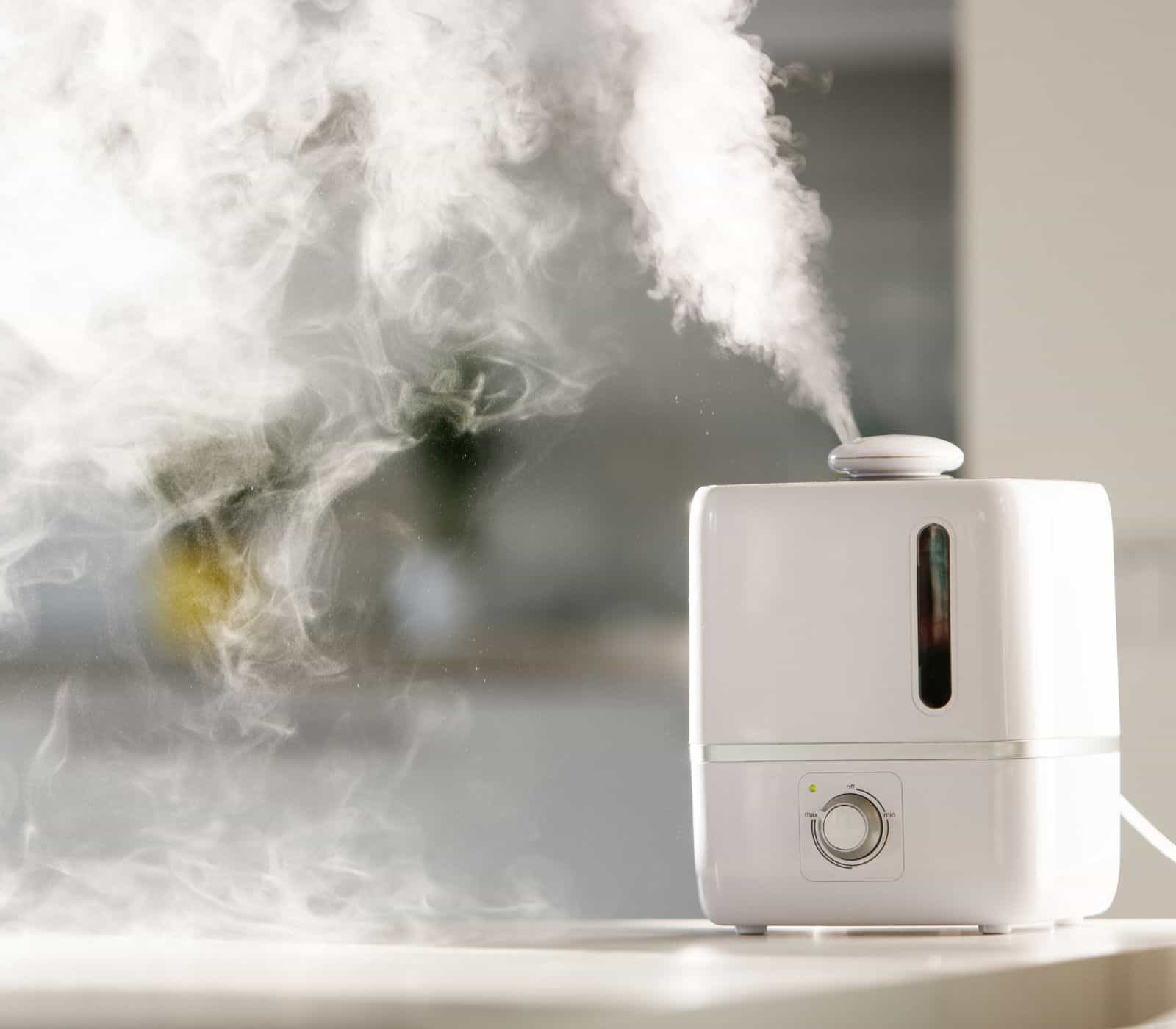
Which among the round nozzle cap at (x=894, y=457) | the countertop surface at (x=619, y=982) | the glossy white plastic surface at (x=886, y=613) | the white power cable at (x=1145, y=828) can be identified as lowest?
the countertop surface at (x=619, y=982)

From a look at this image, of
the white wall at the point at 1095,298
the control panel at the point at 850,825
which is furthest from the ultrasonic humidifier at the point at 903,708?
the white wall at the point at 1095,298

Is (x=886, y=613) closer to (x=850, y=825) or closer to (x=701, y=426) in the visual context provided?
(x=850, y=825)

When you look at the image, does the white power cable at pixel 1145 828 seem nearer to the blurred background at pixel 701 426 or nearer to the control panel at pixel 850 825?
the control panel at pixel 850 825

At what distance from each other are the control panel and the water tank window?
0.06m

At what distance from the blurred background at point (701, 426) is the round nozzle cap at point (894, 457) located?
25 centimetres

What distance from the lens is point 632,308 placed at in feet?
4.24

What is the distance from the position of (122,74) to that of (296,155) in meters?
0.19

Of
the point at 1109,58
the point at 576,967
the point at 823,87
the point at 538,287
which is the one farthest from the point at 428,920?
the point at 1109,58

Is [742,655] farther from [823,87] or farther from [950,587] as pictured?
[823,87]

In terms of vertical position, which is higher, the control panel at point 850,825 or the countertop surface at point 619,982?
the control panel at point 850,825

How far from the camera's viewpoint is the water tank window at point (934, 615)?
0.94 metres

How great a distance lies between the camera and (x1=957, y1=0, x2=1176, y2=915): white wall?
47.6 inches

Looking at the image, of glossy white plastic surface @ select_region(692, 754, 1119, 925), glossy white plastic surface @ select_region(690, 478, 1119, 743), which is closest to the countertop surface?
glossy white plastic surface @ select_region(692, 754, 1119, 925)

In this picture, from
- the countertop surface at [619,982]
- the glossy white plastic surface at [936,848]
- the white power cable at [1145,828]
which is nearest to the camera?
the countertop surface at [619,982]
